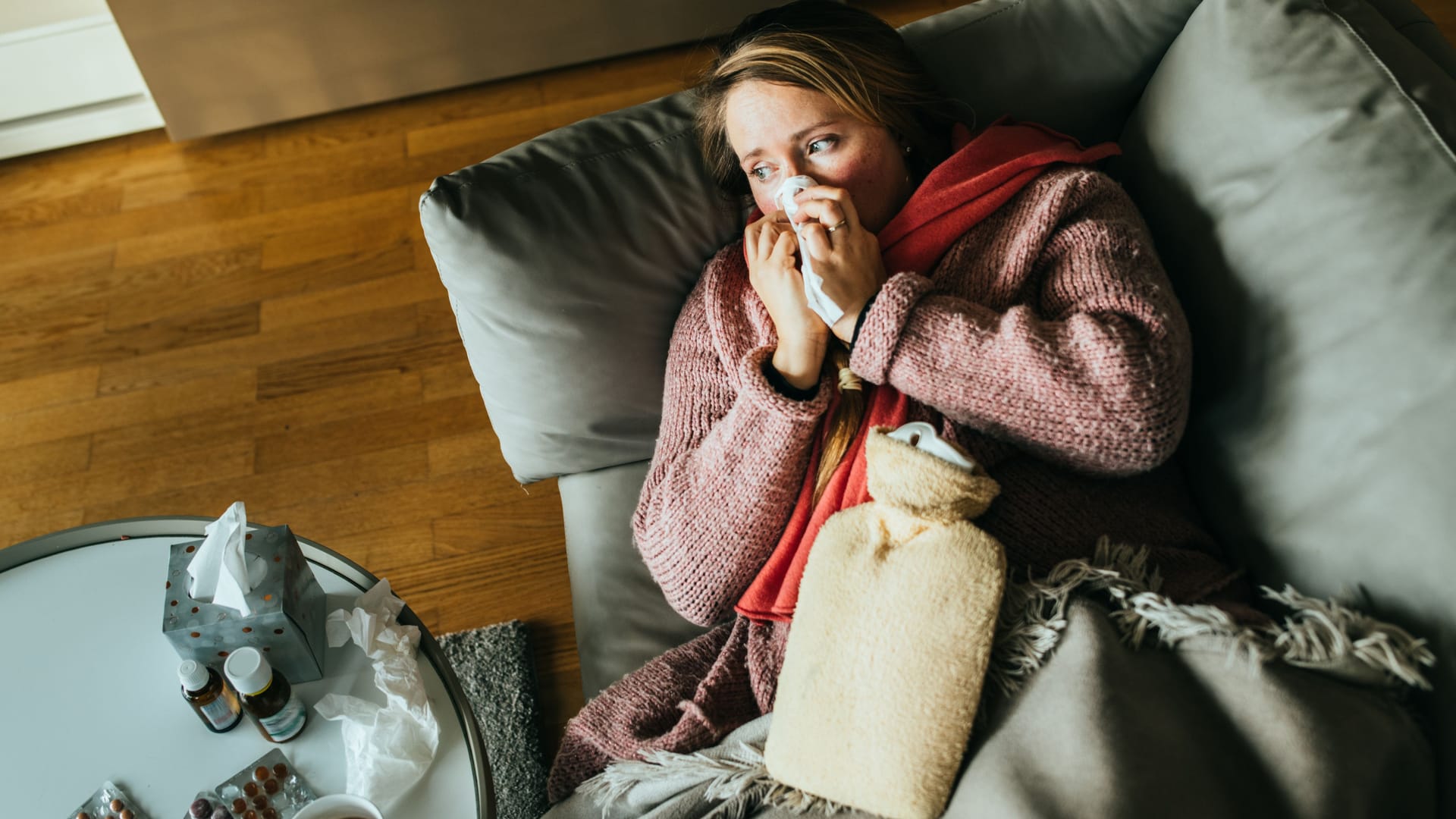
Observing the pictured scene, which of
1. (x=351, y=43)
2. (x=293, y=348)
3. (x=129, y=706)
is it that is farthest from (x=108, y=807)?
(x=351, y=43)

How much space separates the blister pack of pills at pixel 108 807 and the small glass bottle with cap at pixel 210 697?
0.31 ft

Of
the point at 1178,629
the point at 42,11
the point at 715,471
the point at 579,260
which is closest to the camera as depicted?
the point at 1178,629

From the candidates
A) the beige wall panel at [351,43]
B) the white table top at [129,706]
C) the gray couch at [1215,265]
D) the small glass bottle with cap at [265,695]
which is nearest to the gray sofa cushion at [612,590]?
the gray couch at [1215,265]

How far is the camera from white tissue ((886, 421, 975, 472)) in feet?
2.92

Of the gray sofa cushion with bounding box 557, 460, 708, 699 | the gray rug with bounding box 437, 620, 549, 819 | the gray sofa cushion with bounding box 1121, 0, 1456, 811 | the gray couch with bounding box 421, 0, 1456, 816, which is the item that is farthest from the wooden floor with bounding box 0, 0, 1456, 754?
the gray sofa cushion with bounding box 1121, 0, 1456, 811

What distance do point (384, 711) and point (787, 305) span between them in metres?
0.59

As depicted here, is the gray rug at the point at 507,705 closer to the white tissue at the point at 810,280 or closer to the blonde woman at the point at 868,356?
the blonde woman at the point at 868,356

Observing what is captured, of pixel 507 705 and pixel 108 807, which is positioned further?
pixel 507 705

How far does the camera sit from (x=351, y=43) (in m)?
2.31

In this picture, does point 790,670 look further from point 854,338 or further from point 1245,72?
point 1245,72

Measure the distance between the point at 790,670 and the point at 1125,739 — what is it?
12.3 inches

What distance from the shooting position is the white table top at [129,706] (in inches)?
39.4

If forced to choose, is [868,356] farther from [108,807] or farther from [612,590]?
[108,807]

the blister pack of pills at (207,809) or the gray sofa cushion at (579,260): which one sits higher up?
the gray sofa cushion at (579,260)
